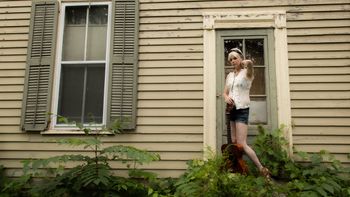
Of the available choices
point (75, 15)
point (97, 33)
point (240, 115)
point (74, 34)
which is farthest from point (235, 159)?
point (75, 15)

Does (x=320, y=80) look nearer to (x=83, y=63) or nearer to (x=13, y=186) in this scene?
(x=83, y=63)

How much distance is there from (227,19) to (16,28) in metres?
3.37

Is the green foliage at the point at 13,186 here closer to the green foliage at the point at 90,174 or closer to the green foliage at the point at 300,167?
the green foliage at the point at 90,174

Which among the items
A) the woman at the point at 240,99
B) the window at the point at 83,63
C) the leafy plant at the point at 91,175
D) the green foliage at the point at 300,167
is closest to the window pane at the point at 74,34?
the window at the point at 83,63

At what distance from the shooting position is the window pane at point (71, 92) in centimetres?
597

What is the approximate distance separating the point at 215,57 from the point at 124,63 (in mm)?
1378

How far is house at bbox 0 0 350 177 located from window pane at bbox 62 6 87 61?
16mm

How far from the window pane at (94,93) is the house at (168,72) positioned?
0.6 inches

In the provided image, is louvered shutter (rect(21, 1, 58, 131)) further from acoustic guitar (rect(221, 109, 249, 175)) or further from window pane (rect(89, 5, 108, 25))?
acoustic guitar (rect(221, 109, 249, 175))

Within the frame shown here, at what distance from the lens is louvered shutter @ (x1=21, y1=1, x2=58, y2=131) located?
5.82 meters

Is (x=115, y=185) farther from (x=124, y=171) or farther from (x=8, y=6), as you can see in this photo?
(x=8, y=6)

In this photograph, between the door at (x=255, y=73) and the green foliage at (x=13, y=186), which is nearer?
the green foliage at (x=13, y=186)

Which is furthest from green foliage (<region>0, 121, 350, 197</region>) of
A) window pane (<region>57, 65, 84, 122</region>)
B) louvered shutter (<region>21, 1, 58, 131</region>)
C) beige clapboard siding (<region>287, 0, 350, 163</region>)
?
louvered shutter (<region>21, 1, 58, 131</region>)

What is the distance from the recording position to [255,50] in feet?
19.2
